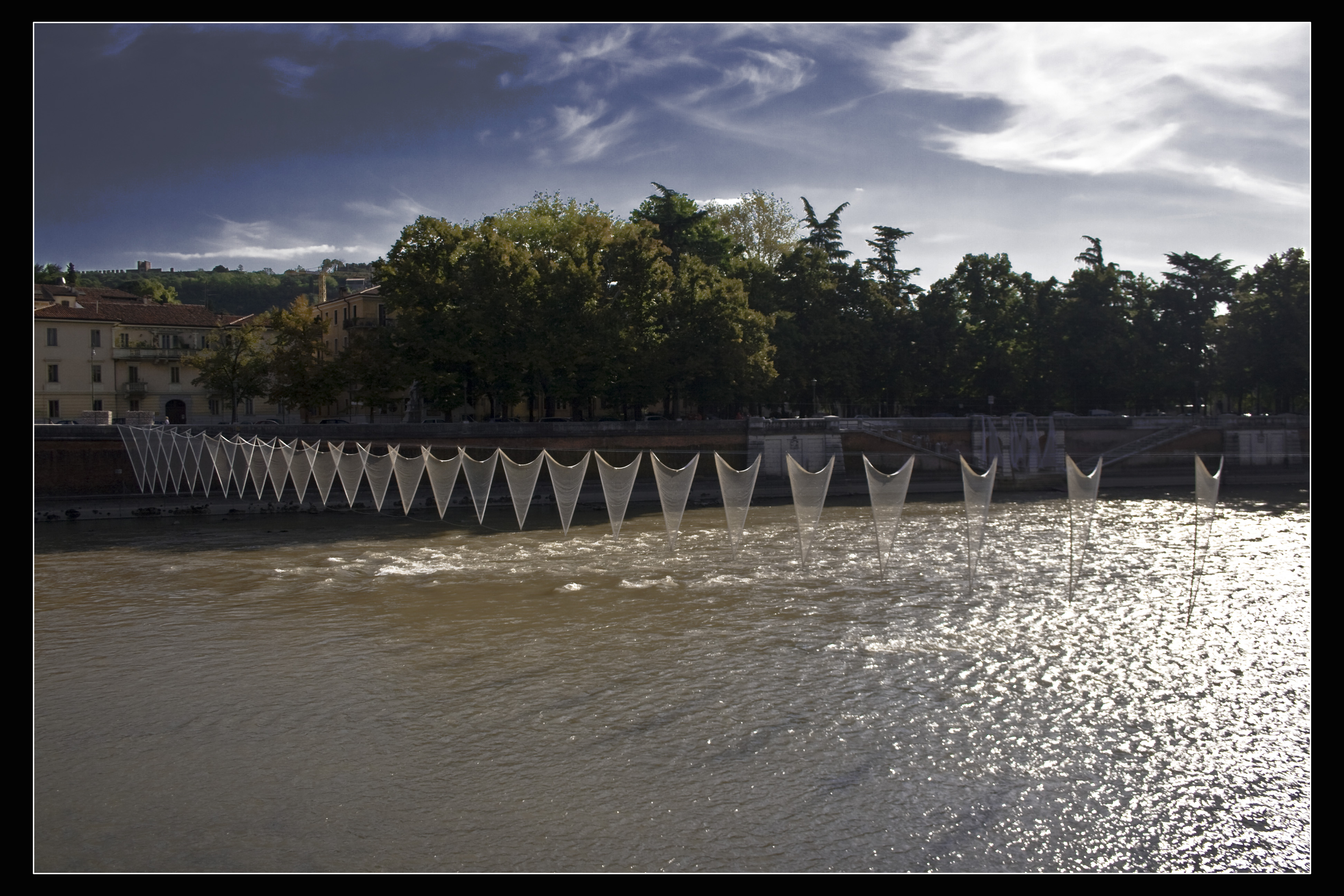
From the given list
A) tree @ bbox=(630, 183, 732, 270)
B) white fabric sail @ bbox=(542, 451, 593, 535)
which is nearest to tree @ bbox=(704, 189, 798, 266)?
tree @ bbox=(630, 183, 732, 270)

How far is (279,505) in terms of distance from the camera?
4072 centimetres

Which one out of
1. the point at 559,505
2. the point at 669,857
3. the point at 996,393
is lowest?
the point at 669,857

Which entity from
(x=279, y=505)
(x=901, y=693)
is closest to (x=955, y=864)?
(x=901, y=693)

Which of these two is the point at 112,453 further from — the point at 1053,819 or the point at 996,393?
the point at 996,393

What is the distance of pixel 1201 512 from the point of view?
1061 inches

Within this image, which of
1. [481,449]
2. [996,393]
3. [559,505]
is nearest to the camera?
[559,505]

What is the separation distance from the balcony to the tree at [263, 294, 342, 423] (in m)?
13.4

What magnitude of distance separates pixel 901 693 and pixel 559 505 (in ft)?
33.8

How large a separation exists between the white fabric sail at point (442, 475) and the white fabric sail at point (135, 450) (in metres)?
18.5

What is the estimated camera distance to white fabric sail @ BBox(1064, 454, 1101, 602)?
682 inches

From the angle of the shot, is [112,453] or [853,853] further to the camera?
[112,453]

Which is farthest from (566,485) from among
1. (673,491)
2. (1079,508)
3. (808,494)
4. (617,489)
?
(1079,508)

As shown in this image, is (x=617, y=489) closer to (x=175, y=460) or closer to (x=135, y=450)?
(x=175, y=460)

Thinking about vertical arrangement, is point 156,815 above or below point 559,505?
below
